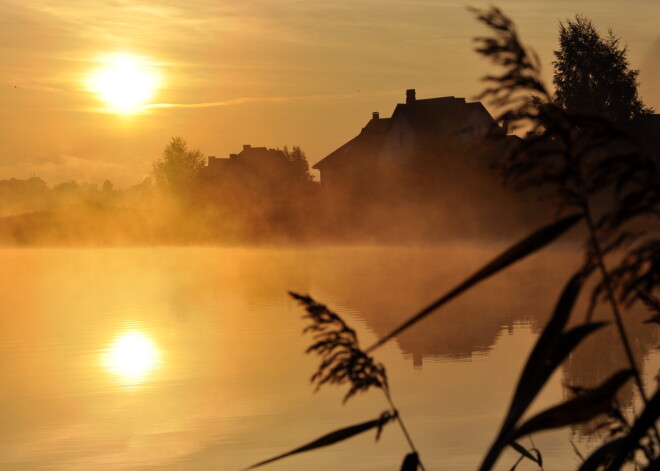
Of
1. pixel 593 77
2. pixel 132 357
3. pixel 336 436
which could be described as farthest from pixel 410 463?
pixel 593 77

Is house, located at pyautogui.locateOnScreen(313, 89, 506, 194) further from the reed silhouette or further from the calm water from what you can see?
the reed silhouette

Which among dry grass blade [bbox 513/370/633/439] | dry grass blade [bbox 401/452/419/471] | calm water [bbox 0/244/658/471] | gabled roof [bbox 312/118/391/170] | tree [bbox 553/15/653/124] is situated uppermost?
gabled roof [bbox 312/118/391/170]

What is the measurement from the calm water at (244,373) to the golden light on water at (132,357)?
38 millimetres

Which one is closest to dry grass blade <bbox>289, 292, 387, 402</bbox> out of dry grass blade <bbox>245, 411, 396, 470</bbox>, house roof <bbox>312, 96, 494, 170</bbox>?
dry grass blade <bbox>245, 411, 396, 470</bbox>

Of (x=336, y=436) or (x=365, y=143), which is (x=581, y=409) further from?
(x=365, y=143)

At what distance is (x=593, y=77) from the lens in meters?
50.9

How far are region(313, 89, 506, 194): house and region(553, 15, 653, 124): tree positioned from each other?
14.1ft

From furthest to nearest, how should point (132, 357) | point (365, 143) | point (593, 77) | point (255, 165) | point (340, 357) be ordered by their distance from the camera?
point (255, 165) → point (365, 143) → point (593, 77) → point (132, 357) → point (340, 357)

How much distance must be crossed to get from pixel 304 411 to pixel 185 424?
3.95ft

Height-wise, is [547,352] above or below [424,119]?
below

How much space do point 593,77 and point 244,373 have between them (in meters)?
38.8

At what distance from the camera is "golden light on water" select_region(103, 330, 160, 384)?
50.3ft

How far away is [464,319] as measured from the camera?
77.3 ft

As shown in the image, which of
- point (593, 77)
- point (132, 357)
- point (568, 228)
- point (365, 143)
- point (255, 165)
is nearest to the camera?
point (568, 228)
